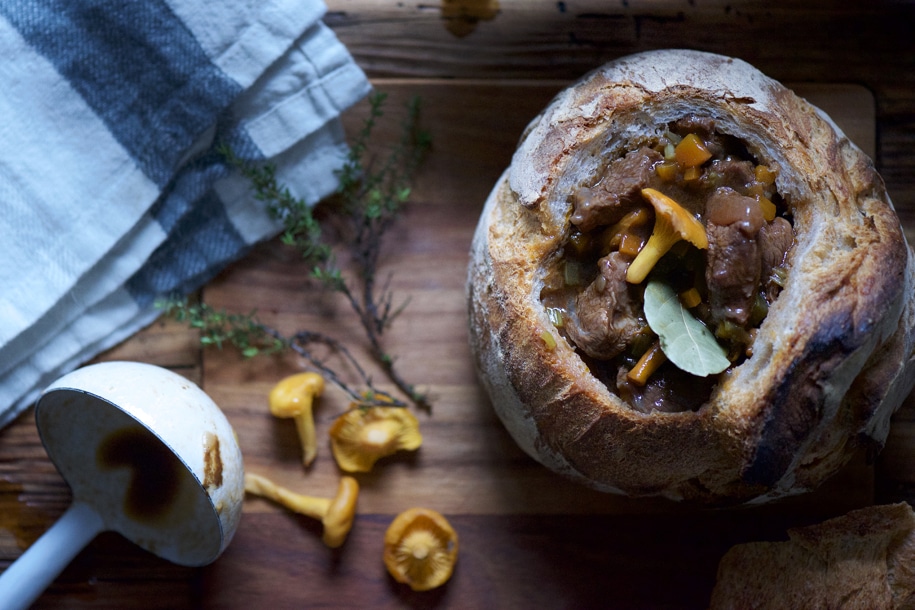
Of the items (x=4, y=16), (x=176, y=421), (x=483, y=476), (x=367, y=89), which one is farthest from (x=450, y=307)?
(x=4, y=16)

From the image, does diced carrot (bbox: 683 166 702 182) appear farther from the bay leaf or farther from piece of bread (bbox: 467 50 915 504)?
the bay leaf

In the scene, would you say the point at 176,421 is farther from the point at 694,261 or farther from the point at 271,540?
the point at 694,261

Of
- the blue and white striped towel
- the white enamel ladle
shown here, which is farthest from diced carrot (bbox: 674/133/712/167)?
the white enamel ladle

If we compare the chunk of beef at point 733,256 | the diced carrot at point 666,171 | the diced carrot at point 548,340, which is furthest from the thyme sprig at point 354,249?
the chunk of beef at point 733,256

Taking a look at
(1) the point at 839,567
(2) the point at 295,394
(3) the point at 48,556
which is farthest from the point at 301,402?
(1) the point at 839,567

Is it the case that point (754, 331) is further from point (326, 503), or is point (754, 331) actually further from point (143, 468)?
point (143, 468)
